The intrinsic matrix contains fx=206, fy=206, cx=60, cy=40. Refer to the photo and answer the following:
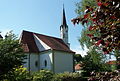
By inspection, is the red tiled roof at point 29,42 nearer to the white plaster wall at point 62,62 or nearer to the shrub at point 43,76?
the white plaster wall at point 62,62

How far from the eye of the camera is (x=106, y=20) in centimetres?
240

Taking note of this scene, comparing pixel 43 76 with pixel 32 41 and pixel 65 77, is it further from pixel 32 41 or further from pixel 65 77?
pixel 32 41

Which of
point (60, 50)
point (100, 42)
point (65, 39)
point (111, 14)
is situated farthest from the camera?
point (65, 39)

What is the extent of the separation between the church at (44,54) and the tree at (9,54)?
1961 centimetres

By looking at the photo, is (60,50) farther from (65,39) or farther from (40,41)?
(65,39)

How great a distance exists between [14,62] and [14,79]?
1372 millimetres

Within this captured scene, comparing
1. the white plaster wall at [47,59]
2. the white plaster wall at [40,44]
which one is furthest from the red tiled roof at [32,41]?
the white plaster wall at [47,59]

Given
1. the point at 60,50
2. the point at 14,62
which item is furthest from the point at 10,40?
the point at 60,50

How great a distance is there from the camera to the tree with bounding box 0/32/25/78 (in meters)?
11.3

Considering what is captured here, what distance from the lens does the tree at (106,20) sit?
7.28 ft

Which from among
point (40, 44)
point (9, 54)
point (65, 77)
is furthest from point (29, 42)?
point (9, 54)

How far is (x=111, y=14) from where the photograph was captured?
89.3 inches

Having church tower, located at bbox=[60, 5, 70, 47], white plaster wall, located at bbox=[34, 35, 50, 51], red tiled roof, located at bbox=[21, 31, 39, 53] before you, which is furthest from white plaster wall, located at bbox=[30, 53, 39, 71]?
church tower, located at bbox=[60, 5, 70, 47]

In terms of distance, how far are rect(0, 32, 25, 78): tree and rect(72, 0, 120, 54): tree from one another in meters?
9.44
